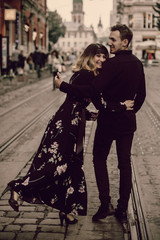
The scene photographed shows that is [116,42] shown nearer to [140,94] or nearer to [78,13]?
[140,94]

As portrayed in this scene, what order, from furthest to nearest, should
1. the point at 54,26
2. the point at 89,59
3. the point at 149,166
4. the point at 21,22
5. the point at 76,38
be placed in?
the point at 76,38 → the point at 54,26 → the point at 21,22 → the point at 149,166 → the point at 89,59

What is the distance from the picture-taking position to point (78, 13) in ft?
606

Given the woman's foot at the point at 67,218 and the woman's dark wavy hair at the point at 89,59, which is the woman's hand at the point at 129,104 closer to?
the woman's dark wavy hair at the point at 89,59

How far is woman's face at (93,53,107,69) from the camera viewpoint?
3638 millimetres

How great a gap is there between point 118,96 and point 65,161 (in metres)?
0.77

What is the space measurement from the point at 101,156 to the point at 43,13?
42994 mm

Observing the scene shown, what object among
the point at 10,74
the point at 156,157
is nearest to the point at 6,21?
the point at 10,74

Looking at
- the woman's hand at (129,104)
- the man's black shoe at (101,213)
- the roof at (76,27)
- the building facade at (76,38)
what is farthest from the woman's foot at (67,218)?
the roof at (76,27)

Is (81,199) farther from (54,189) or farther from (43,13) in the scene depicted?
(43,13)

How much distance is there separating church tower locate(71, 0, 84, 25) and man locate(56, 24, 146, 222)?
181864 millimetres

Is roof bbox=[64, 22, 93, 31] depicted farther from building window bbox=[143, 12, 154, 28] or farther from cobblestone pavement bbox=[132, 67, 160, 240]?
cobblestone pavement bbox=[132, 67, 160, 240]

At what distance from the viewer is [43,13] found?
44656 millimetres

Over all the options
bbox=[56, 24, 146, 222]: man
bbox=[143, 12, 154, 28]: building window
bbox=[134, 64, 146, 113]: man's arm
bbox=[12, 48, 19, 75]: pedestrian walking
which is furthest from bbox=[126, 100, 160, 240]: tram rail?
bbox=[143, 12, 154, 28]: building window

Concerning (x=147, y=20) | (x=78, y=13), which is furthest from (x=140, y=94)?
(x=78, y=13)
